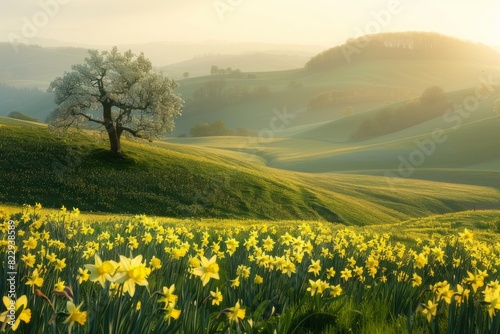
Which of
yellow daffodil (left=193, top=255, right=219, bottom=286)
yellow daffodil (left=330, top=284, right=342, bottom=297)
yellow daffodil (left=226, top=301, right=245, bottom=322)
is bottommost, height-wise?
yellow daffodil (left=330, top=284, right=342, bottom=297)

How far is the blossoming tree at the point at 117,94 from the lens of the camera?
4700 centimetres

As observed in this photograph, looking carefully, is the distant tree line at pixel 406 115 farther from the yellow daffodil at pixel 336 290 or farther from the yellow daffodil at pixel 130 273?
the yellow daffodil at pixel 130 273

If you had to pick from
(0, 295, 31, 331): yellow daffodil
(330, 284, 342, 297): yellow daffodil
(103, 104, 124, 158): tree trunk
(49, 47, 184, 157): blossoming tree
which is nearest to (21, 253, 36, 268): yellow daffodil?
(0, 295, 31, 331): yellow daffodil

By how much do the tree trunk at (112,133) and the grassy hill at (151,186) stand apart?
45.1 inches

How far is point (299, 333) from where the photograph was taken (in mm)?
5629

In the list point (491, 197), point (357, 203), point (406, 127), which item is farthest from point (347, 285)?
point (406, 127)

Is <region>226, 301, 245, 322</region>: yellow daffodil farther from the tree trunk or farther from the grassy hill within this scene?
the tree trunk

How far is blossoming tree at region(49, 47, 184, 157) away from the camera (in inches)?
1850

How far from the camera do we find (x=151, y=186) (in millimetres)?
47844

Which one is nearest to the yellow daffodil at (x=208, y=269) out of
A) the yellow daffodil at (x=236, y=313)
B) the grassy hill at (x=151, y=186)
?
the yellow daffodil at (x=236, y=313)

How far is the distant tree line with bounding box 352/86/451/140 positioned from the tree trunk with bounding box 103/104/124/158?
4387 inches

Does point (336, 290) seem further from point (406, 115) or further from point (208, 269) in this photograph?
point (406, 115)

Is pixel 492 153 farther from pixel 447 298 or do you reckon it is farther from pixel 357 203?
pixel 447 298

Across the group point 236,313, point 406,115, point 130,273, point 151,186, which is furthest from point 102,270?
point 406,115
